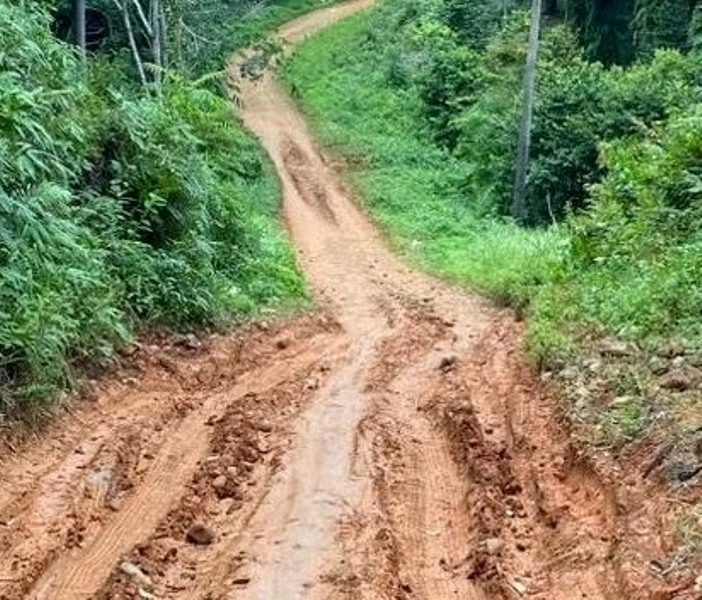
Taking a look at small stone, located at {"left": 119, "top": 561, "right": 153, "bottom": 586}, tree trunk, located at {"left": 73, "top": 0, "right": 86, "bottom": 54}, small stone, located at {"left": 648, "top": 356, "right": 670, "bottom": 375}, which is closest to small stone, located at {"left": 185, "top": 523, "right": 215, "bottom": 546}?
small stone, located at {"left": 119, "top": 561, "right": 153, "bottom": 586}

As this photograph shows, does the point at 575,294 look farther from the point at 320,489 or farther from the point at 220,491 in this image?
the point at 220,491

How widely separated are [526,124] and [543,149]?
1.30 metres

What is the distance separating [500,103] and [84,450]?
1985 cm

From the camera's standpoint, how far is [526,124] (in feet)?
74.6

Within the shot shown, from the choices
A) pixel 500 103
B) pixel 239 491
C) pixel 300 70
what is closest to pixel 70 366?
pixel 239 491

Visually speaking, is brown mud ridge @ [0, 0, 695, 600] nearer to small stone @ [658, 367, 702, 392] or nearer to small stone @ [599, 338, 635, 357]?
small stone @ [599, 338, 635, 357]

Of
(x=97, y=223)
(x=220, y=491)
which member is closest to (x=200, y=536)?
(x=220, y=491)

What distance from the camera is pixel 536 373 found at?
10.3 metres

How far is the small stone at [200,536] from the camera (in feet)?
22.1

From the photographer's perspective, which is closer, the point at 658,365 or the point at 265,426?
the point at 658,365

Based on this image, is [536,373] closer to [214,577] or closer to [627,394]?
[627,394]

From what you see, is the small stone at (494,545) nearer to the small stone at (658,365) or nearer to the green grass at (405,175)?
the small stone at (658,365)

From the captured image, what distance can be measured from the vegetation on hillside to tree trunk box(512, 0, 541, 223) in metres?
0.40

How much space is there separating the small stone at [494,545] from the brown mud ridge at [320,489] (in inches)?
0.9
